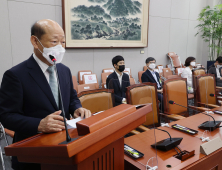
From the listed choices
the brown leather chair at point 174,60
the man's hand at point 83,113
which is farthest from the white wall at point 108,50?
the man's hand at point 83,113

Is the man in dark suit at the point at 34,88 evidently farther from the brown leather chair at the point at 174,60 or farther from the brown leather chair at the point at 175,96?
the brown leather chair at the point at 174,60

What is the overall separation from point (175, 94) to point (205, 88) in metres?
0.72

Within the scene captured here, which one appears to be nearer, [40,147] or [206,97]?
[40,147]

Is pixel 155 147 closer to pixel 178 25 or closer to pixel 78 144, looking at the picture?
pixel 78 144

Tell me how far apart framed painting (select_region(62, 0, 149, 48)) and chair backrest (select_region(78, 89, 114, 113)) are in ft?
10.0

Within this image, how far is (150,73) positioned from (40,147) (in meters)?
3.36

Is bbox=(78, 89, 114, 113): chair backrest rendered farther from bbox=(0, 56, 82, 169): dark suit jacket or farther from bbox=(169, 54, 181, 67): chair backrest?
bbox=(169, 54, 181, 67): chair backrest

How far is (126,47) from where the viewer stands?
18.9 ft

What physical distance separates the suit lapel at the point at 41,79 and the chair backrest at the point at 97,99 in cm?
80

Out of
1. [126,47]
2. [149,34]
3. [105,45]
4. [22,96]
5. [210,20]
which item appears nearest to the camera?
[22,96]

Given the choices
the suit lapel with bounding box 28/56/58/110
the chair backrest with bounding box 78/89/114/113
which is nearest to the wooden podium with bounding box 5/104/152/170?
the suit lapel with bounding box 28/56/58/110

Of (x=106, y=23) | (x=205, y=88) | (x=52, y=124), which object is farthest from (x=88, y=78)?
(x=52, y=124)

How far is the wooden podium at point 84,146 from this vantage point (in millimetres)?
609

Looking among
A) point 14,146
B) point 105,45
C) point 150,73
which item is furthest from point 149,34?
point 14,146
